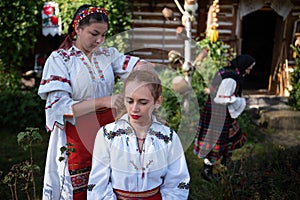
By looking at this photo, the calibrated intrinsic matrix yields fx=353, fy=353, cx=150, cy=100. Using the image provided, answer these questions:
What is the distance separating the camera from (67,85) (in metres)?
2.02

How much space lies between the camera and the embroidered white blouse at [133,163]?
6.12 feet

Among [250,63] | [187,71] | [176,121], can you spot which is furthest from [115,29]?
[250,63]

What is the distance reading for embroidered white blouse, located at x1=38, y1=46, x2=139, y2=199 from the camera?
2.01 meters

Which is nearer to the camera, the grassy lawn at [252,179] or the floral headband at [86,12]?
the floral headband at [86,12]

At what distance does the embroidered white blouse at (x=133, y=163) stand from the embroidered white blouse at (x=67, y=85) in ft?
0.98

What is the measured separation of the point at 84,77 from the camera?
210 centimetres

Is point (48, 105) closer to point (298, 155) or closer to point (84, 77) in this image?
point (84, 77)

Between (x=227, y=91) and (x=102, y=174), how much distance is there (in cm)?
218

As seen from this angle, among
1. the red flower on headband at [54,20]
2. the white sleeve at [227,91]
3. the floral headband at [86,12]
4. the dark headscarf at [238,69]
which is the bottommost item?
the white sleeve at [227,91]

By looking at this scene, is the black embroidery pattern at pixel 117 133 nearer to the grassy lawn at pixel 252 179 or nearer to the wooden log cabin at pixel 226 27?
the grassy lawn at pixel 252 179

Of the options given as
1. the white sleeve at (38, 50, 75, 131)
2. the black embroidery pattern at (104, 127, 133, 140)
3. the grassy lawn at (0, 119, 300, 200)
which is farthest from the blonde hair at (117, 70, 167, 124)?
the grassy lawn at (0, 119, 300, 200)

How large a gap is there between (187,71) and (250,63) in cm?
149

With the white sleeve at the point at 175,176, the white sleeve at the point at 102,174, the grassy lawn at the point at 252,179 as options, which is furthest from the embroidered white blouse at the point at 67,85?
the grassy lawn at the point at 252,179

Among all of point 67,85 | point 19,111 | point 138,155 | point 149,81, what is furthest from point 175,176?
point 19,111
